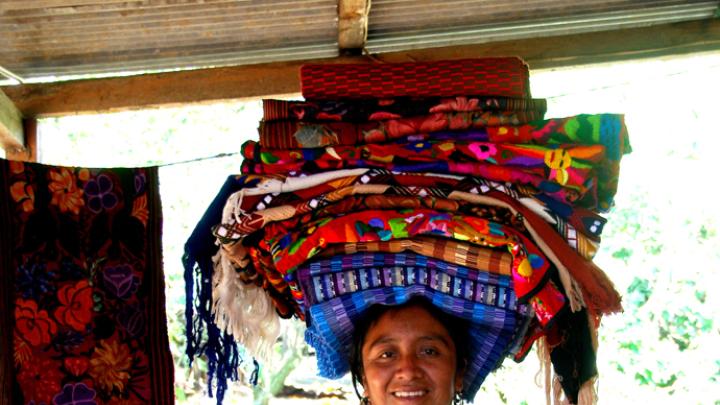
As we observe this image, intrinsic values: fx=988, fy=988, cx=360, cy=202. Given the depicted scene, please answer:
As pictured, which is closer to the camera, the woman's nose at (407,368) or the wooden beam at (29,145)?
the woman's nose at (407,368)

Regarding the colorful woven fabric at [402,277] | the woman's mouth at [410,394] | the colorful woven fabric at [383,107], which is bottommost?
the woman's mouth at [410,394]

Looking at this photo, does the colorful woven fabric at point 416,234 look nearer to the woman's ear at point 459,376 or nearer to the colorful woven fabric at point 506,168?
the colorful woven fabric at point 506,168

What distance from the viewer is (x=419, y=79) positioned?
2.53 metres

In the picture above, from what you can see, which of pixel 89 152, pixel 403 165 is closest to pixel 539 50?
pixel 403 165

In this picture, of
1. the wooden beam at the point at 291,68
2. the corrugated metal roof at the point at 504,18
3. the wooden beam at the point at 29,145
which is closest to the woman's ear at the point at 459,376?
the wooden beam at the point at 291,68

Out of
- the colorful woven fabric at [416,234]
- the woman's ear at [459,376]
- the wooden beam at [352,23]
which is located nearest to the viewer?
the colorful woven fabric at [416,234]

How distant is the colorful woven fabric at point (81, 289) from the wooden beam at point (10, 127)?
1.25 ft

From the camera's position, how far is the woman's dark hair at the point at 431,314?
2666mm

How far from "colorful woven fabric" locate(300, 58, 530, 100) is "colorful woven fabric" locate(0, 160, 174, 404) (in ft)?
2.49

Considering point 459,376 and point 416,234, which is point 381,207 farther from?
point 459,376

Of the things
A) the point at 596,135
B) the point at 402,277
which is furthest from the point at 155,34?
the point at 596,135

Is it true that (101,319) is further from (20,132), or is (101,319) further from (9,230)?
(20,132)

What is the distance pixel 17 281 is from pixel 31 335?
16 cm

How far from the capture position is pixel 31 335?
2.77m
